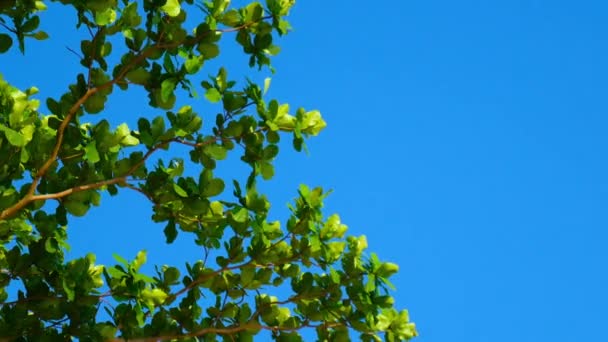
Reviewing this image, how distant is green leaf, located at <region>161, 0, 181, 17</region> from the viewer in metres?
3.71

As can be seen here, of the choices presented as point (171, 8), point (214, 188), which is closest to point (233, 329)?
point (214, 188)

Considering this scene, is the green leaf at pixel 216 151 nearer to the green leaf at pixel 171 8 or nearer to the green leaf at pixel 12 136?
the green leaf at pixel 171 8

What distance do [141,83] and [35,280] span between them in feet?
3.77

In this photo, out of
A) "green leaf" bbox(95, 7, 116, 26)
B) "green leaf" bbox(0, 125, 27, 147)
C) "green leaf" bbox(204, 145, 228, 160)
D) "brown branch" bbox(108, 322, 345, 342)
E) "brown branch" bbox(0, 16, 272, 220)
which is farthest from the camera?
"brown branch" bbox(108, 322, 345, 342)

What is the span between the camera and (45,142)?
3.82m

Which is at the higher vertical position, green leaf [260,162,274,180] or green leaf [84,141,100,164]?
green leaf [260,162,274,180]

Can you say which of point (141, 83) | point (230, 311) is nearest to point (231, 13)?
point (141, 83)

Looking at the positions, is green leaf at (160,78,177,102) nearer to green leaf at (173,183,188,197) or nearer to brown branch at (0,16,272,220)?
brown branch at (0,16,272,220)

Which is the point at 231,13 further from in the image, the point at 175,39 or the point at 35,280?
the point at 35,280

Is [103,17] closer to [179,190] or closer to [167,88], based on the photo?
[167,88]

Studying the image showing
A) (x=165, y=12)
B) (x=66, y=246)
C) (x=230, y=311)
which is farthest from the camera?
(x=230, y=311)

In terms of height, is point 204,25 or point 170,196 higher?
point 204,25

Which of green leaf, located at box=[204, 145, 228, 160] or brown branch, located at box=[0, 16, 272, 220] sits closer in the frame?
brown branch, located at box=[0, 16, 272, 220]

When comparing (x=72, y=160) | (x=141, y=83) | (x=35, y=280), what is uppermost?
(x=141, y=83)
